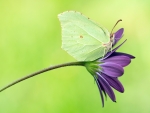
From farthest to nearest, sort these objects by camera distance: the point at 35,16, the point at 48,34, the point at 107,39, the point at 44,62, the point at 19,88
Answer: the point at 35,16, the point at 48,34, the point at 44,62, the point at 19,88, the point at 107,39

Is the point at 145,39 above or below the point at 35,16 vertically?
below

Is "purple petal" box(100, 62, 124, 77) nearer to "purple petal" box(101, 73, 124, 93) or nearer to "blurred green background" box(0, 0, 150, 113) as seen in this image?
"purple petal" box(101, 73, 124, 93)

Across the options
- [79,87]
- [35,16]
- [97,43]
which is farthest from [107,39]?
[35,16]

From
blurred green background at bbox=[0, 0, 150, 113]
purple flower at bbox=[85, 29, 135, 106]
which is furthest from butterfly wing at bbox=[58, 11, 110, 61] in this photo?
blurred green background at bbox=[0, 0, 150, 113]

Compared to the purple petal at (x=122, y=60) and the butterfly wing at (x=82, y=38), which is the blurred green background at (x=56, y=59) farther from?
the purple petal at (x=122, y=60)

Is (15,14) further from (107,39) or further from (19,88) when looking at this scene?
(107,39)

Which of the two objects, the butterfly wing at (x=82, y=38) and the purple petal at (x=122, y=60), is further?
the butterfly wing at (x=82, y=38)

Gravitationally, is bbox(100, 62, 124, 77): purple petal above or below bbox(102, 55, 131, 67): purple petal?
below

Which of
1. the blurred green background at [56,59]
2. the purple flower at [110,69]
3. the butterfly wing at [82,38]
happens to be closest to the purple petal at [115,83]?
the purple flower at [110,69]

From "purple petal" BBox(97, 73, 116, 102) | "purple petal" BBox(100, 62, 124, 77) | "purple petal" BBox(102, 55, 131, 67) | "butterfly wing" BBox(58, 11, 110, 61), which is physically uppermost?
"butterfly wing" BBox(58, 11, 110, 61)
